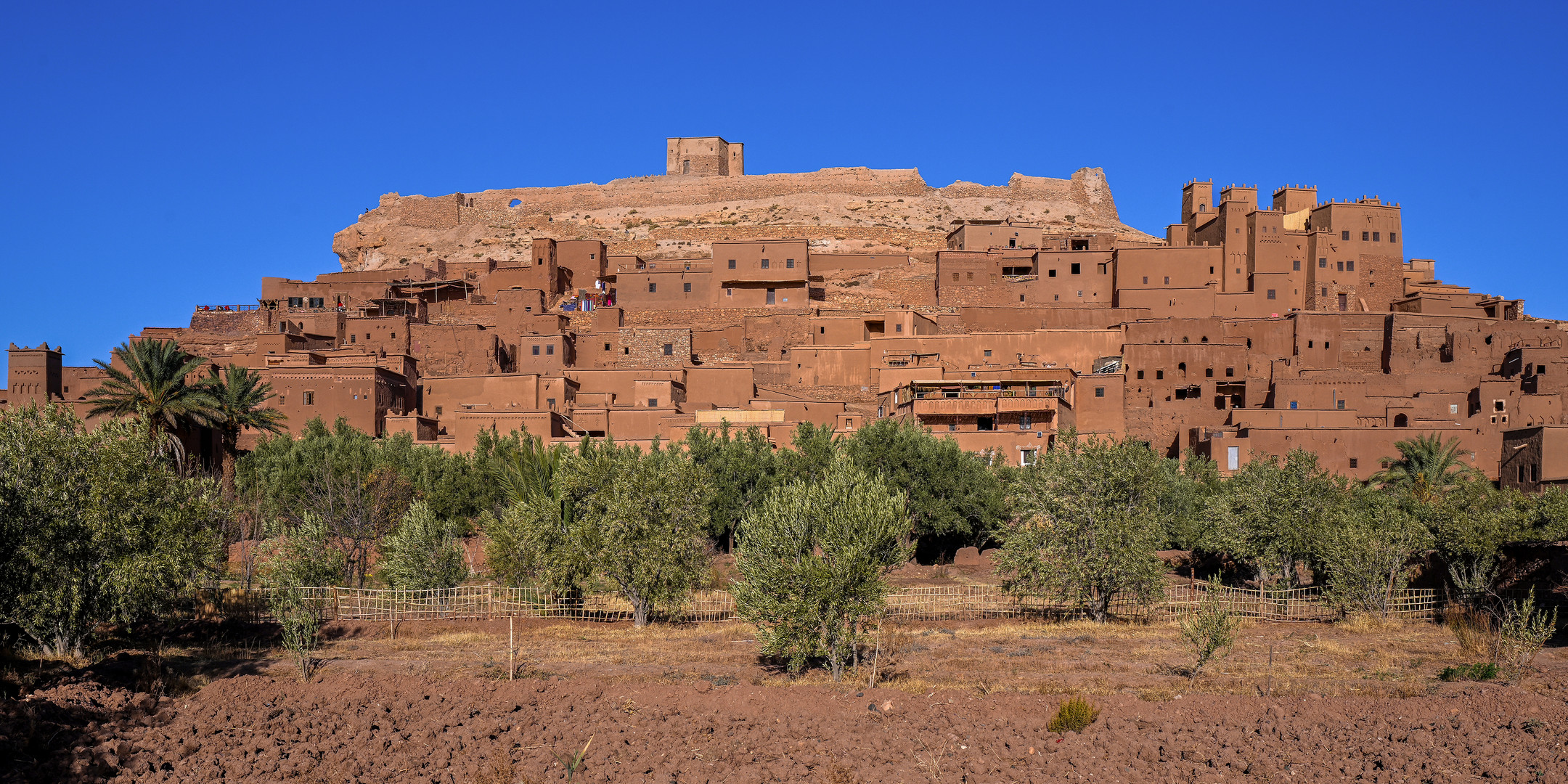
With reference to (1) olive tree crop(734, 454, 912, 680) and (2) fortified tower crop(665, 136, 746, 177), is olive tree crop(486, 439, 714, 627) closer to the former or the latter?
(1) olive tree crop(734, 454, 912, 680)

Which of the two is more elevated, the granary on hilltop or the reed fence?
the granary on hilltop

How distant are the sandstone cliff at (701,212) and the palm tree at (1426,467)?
38421mm

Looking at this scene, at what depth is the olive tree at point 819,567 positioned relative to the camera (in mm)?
15938

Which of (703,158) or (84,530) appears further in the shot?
(703,158)

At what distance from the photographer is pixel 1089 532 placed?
21.5 metres

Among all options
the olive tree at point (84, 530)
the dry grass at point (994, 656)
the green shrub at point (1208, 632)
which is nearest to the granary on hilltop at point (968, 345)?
the dry grass at point (994, 656)

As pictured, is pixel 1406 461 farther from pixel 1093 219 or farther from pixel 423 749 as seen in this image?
pixel 1093 219

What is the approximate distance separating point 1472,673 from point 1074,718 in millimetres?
6042

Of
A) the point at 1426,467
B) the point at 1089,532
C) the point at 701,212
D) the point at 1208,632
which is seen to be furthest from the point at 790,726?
the point at 701,212

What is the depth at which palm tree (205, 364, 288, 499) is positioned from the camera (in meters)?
31.9

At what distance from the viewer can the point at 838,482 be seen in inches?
674

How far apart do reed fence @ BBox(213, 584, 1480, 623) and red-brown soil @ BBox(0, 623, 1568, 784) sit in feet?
14.2

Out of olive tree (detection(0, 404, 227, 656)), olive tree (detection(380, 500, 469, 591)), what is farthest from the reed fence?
olive tree (detection(0, 404, 227, 656))

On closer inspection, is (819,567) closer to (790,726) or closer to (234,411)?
(790,726)
